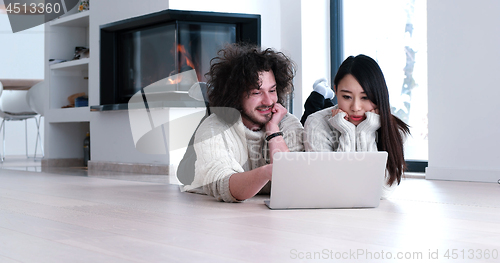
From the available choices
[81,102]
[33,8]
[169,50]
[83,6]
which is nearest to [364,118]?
[169,50]

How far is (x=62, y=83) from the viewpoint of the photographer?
418cm

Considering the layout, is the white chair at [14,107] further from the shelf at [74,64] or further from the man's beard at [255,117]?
the man's beard at [255,117]

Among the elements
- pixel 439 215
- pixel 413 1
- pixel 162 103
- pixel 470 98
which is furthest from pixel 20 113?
pixel 439 215

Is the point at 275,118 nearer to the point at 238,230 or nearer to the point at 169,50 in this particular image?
the point at 238,230

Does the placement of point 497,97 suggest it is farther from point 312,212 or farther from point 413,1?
point 312,212

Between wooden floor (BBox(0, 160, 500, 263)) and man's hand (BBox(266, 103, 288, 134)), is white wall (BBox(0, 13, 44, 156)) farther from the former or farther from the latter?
man's hand (BBox(266, 103, 288, 134))

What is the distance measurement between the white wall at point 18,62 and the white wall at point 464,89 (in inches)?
205

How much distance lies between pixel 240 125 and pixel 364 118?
0.39 meters

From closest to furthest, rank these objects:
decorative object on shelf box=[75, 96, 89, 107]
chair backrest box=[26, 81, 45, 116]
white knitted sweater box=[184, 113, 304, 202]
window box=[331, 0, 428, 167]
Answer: white knitted sweater box=[184, 113, 304, 202] → window box=[331, 0, 428, 167] → decorative object on shelf box=[75, 96, 89, 107] → chair backrest box=[26, 81, 45, 116]

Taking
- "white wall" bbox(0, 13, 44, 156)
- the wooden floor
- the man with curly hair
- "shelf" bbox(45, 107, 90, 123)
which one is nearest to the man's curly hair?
the man with curly hair

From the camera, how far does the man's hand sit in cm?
170

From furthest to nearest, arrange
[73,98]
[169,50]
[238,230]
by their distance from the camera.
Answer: [73,98] → [169,50] → [238,230]

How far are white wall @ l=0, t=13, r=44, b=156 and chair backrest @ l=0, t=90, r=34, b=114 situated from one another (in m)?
1.29

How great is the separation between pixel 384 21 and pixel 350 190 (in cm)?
209
